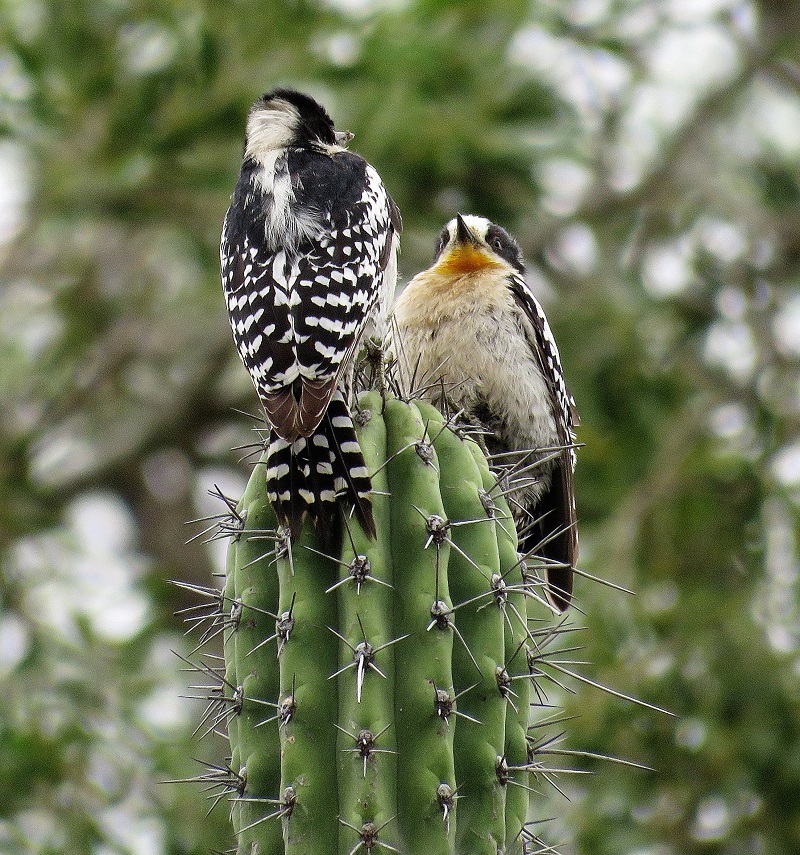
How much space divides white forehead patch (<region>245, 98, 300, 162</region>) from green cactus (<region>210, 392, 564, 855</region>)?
5.08 feet

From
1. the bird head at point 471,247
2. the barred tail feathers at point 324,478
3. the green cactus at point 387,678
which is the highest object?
the bird head at point 471,247

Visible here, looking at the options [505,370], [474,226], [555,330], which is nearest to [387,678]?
[505,370]

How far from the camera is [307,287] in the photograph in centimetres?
323

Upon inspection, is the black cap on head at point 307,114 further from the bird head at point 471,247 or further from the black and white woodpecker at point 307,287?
the bird head at point 471,247

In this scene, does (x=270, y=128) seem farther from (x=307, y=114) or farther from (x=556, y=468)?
(x=556, y=468)

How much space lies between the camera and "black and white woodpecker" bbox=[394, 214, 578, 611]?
14.4 feet

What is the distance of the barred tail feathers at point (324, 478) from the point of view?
2.71 meters

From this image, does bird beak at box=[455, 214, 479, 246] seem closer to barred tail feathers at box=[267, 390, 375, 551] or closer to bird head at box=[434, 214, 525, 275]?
bird head at box=[434, 214, 525, 275]

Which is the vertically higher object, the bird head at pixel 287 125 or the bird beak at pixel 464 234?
the bird head at pixel 287 125

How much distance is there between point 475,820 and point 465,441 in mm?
881

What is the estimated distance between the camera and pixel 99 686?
21.7 ft

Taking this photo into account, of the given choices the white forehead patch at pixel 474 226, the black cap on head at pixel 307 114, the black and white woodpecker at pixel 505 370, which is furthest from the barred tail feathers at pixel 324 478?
the white forehead patch at pixel 474 226

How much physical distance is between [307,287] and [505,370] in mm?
1346

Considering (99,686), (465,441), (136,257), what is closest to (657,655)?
(99,686)
